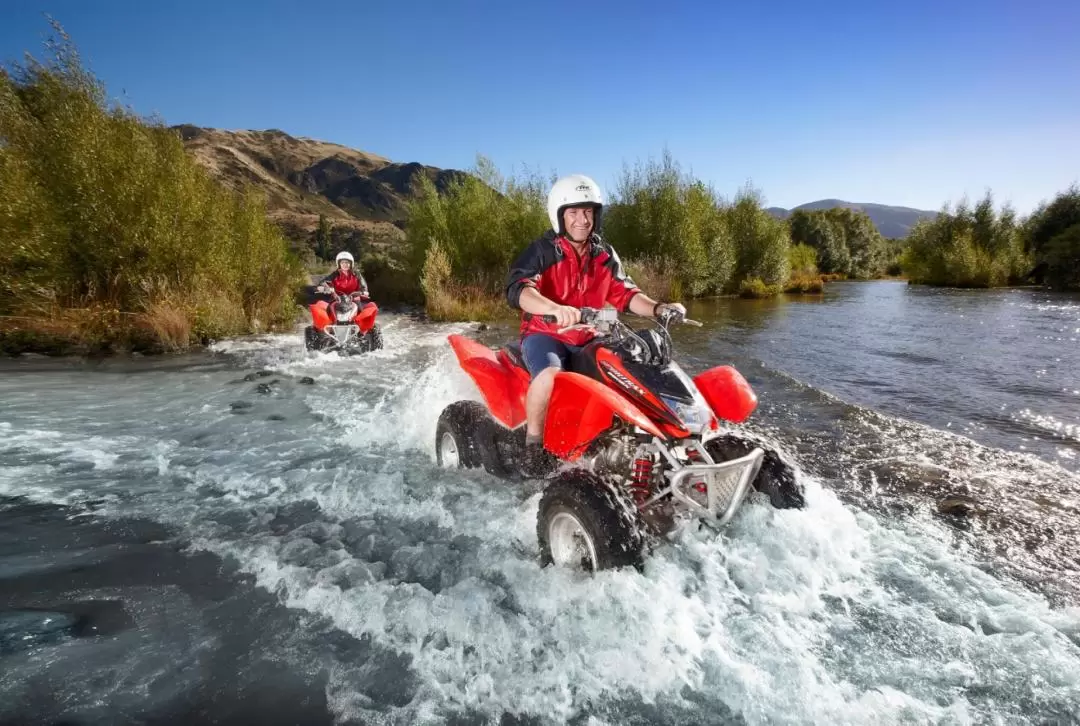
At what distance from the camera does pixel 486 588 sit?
283 cm

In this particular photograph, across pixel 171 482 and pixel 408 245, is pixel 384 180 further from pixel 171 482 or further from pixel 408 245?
pixel 171 482

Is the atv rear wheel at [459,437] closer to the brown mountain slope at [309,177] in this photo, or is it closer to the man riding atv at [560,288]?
the man riding atv at [560,288]

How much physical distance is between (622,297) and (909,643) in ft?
8.92

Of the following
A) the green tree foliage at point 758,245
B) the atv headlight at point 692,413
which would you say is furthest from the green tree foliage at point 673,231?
the atv headlight at point 692,413

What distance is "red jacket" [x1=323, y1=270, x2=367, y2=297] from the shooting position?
1152 cm

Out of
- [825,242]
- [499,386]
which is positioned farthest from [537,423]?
[825,242]

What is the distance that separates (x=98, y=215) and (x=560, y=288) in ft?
37.4

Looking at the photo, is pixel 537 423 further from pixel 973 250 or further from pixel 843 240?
pixel 843 240

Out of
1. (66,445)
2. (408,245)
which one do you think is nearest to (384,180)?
(408,245)

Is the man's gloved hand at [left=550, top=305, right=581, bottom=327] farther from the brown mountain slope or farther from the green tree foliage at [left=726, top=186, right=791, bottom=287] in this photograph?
the brown mountain slope

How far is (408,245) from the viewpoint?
21.4 metres

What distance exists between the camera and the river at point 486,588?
2.11 m

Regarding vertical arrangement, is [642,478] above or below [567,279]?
below

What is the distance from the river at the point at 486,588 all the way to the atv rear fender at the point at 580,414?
650 millimetres
